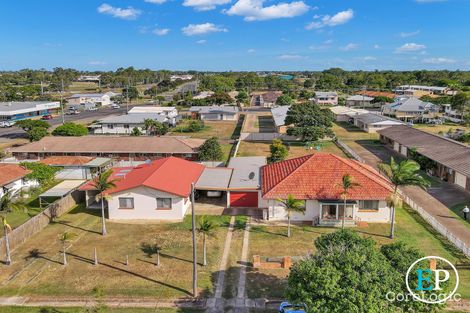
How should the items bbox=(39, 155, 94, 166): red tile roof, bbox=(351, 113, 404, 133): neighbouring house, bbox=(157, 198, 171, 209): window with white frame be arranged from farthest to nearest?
1. bbox=(351, 113, 404, 133): neighbouring house
2. bbox=(39, 155, 94, 166): red tile roof
3. bbox=(157, 198, 171, 209): window with white frame

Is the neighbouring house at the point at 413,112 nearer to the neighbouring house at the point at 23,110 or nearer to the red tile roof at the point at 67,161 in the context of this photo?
the red tile roof at the point at 67,161

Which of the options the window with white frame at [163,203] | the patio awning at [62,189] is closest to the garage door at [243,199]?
the window with white frame at [163,203]

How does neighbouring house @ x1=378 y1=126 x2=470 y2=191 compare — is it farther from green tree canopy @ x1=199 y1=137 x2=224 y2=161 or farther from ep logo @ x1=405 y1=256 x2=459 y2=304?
green tree canopy @ x1=199 y1=137 x2=224 y2=161

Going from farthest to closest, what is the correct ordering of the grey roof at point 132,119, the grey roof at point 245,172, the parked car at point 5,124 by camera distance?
1. the parked car at point 5,124
2. the grey roof at point 132,119
3. the grey roof at point 245,172

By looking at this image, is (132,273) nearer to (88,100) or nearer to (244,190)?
(244,190)

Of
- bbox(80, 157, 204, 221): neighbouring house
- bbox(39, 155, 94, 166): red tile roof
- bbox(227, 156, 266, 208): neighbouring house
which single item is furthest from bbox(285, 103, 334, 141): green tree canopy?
bbox(80, 157, 204, 221): neighbouring house

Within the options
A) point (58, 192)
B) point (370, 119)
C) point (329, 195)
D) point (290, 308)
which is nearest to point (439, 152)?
point (329, 195)
